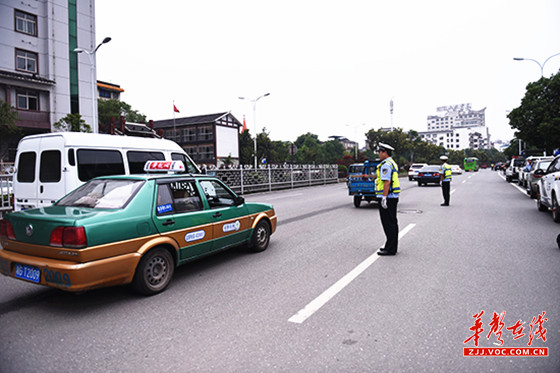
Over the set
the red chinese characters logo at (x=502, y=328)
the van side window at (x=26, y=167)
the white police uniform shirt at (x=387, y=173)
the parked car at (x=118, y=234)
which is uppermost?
the van side window at (x=26, y=167)

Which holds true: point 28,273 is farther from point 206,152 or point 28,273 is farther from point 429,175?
point 206,152

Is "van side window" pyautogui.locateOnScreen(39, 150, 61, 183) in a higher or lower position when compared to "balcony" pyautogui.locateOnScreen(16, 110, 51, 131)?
lower

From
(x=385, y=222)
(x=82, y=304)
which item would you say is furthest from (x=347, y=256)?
(x=82, y=304)

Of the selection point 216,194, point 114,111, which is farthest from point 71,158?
point 114,111

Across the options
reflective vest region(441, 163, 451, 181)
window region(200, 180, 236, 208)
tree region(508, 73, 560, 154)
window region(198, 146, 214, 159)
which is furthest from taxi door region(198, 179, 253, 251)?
window region(198, 146, 214, 159)

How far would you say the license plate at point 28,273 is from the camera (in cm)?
390

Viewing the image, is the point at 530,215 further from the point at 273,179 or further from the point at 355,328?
the point at 273,179

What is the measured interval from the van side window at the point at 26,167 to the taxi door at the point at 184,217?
4745 millimetres

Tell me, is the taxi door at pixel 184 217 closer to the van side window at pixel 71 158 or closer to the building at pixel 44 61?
the van side window at pixel 71 158

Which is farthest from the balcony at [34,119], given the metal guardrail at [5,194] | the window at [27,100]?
the metal guardrail at [5,194]

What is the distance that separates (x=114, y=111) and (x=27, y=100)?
29536 mm

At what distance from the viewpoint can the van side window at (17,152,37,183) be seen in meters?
7.95

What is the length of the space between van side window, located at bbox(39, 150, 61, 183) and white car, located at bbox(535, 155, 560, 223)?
445 inches

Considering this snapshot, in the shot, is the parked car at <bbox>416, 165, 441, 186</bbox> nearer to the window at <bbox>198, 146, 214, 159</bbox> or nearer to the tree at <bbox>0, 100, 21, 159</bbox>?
the tree at <bbox>0, 100, 21, 159</bbox>
